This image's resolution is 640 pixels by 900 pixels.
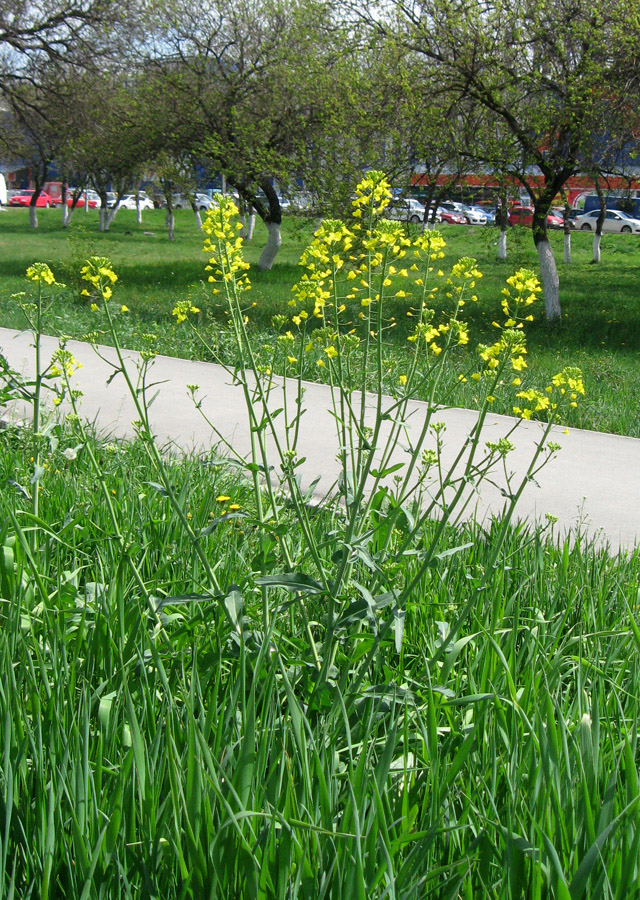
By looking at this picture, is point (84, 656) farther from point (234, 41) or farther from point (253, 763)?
point (234, 41)

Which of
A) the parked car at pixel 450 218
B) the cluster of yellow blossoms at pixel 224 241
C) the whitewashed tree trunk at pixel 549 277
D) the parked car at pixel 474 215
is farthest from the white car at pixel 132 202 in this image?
the cluster of yellow blossoms at pixel 224 241

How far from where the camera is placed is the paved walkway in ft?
14.6

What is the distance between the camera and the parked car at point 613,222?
44819 millimetres

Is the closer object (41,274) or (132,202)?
(41,274)

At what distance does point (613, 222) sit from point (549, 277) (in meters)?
36.2

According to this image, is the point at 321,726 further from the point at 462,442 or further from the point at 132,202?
the point at 132,202

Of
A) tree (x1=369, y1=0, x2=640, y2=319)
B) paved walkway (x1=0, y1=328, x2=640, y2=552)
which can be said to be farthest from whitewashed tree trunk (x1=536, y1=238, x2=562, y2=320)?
paved walkway (x1=0, y1=328, x2=640, y2=552)

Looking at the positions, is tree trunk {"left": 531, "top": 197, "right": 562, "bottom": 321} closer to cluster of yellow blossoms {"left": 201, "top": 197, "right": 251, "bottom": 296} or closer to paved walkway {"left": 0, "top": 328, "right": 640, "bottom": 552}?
paved walkway {"left": 0, "top": 328, "right": 640, "bottom": 552}

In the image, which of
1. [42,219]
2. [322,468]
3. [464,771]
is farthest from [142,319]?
[42,219]

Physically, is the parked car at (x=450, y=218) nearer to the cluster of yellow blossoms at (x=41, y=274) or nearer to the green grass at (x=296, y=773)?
the cluster of yellow blossoms at (x=41, y=274)

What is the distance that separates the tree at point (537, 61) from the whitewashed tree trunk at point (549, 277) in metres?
0.80

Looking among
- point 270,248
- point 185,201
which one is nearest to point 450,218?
point 185,201

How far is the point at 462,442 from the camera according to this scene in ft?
19.0

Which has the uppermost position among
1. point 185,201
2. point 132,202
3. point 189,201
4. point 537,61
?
point 132,202
